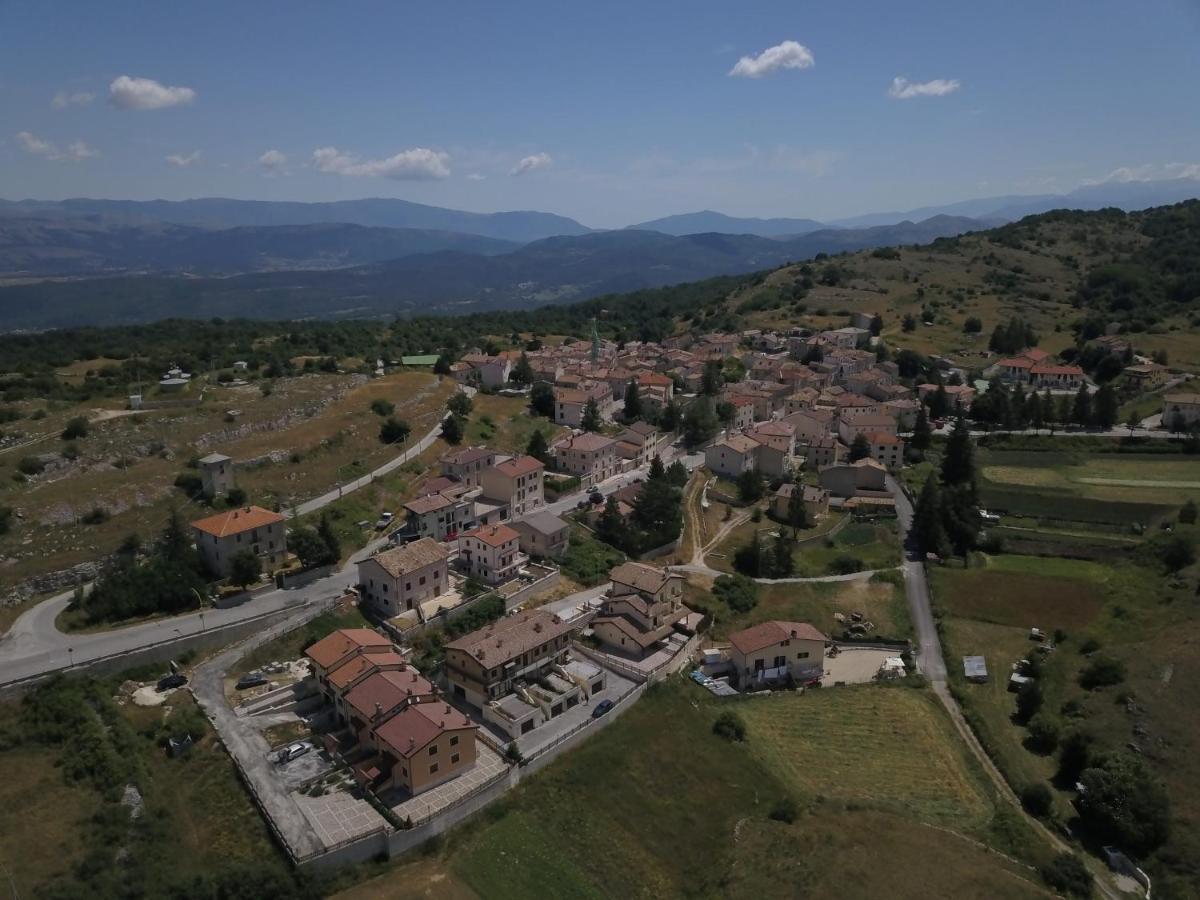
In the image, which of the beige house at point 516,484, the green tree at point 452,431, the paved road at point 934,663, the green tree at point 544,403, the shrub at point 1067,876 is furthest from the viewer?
the green tree at point 544,403

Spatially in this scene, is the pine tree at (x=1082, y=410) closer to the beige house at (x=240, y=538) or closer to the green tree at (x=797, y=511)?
the green tree at (x=797, y=511)

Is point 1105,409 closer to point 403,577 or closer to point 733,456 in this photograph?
point 733,456

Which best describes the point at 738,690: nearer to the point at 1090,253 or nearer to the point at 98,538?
the point at 98,538

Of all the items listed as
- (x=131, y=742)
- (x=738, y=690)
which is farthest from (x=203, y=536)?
(x=738, y=690)

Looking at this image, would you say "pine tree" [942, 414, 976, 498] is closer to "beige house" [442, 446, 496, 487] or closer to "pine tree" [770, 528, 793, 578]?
"pine tree" [770, 528, 793, 578]

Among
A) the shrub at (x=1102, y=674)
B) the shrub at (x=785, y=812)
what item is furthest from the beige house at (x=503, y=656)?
the shrub at (x=1102, y=674)

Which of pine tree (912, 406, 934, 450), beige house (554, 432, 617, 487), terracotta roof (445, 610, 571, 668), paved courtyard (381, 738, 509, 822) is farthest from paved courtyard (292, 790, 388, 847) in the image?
pine tree (912, 406, 934, 450)
